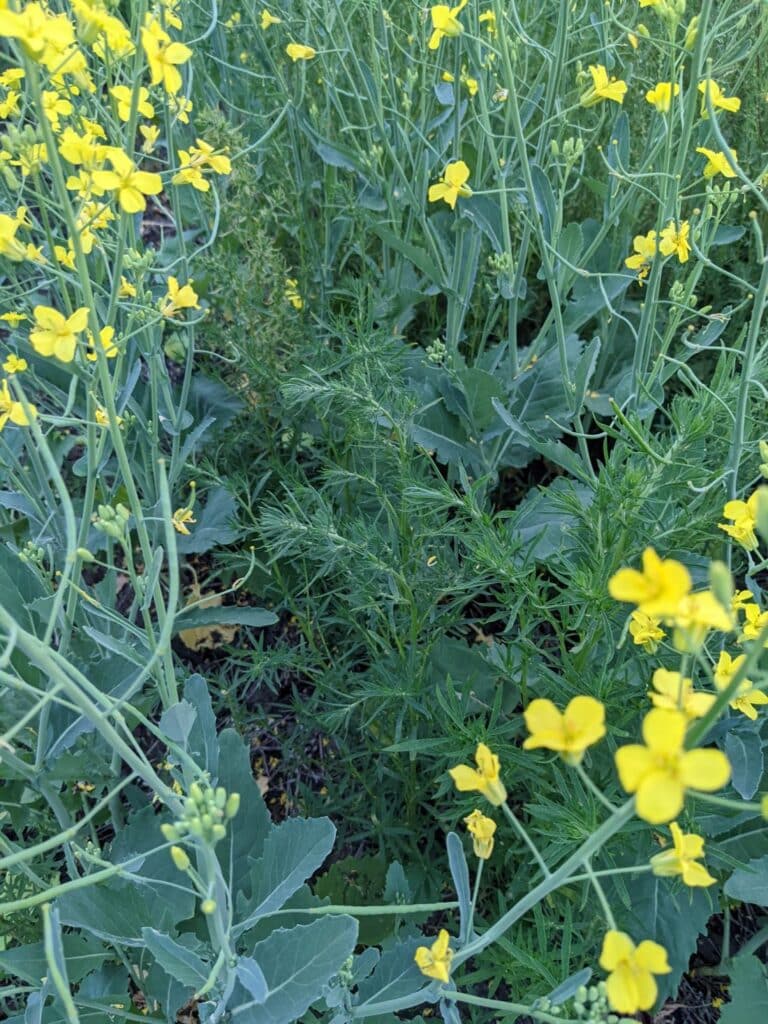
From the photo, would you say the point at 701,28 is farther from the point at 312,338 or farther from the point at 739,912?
the point at 739,912

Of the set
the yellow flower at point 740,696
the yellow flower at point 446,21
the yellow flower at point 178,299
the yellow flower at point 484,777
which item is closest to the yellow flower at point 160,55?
the yellow flower at point 178,299

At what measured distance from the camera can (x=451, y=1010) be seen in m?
1.10

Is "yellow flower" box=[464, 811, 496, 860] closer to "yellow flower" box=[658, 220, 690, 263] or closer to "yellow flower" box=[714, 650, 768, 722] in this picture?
"yellow flower" box=[714, 650, 768, 722]

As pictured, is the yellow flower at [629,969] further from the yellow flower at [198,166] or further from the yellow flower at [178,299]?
the yellow flower at [198,166]

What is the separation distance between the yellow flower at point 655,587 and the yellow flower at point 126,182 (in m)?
0.89

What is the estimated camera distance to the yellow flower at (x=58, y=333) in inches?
44.9

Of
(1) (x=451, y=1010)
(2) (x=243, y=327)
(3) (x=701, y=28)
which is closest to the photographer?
(1) (x=451, y=1010)

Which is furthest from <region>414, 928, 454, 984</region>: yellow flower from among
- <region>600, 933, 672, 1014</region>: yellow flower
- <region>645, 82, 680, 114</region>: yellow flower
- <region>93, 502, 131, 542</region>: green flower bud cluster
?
<region>645, 82, 680, 114</region>: yellow flower

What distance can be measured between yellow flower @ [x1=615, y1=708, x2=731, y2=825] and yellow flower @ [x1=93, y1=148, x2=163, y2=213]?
0.98 metres

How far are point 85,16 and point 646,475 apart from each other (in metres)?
1.19

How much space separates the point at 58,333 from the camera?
1187 millimetres

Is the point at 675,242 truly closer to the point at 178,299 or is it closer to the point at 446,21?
the point at 446,21

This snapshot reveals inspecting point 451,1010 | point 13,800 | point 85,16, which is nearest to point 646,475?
point 451,1010

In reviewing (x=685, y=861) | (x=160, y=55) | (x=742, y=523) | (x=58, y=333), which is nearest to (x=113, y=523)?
(x=58, y=333)
